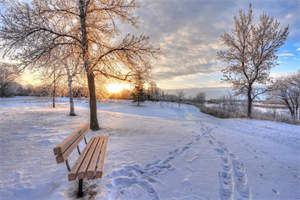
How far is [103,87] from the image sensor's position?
9.28m

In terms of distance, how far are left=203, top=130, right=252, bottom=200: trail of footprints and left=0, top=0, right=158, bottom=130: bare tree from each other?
17.4 feet

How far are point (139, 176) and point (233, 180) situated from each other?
7.03 ft

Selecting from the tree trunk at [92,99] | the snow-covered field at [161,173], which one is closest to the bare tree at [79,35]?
the tree trunk at [92,99]

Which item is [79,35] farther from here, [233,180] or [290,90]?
[290,90]

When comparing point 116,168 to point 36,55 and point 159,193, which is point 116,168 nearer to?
point 159,193

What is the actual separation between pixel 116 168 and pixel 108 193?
91 centimetres

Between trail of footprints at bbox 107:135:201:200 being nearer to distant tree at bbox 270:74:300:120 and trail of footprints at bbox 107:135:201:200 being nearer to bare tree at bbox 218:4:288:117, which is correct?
bare tree at bbox 218:4:288:117

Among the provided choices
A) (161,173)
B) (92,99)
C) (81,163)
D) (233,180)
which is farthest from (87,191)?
(92,99)

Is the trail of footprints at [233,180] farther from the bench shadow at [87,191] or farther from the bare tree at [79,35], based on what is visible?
the bare tree at [79,35]

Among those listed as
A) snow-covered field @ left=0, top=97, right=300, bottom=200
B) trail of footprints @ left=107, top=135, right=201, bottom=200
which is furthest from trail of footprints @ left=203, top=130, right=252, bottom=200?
trail of footprints @ left=107, top=135, right=201, bottom=200

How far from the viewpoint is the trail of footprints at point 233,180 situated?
2.65 metres

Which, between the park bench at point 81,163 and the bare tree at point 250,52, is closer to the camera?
the park bench at point 81,163

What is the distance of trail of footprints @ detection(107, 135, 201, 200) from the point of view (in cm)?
265

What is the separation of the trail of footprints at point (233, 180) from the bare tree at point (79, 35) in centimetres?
530
